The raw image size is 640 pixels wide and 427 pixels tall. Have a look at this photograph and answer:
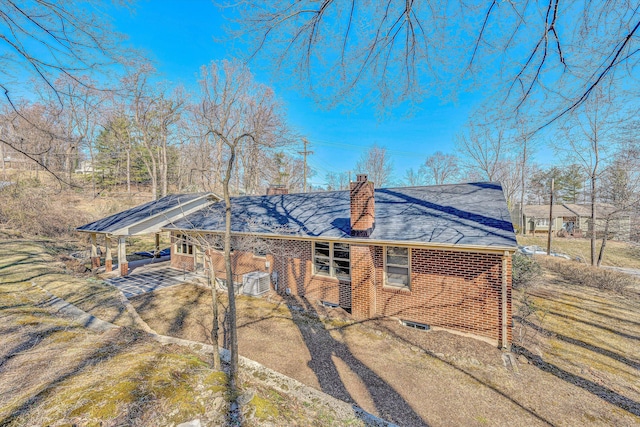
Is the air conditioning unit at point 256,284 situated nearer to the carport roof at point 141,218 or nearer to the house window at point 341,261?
the house window at point 341,261

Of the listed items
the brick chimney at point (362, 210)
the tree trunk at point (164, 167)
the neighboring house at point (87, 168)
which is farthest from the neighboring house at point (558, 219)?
the neighboring house at point (87, 168)

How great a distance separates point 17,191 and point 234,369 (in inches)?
1066

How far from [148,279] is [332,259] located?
8958mm

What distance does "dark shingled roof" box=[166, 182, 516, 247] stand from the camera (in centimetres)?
722

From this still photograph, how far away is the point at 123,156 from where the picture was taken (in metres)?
32.3

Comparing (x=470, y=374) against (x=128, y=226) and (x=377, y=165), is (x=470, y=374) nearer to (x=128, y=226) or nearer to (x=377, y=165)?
(x=128, y=226)

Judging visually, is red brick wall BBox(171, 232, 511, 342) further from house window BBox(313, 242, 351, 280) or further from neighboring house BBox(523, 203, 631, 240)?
neighboring house BBox(523, 203, 631, 240)

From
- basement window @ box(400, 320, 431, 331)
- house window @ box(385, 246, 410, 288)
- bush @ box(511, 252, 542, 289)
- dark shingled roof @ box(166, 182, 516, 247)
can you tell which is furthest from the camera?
bush @ box(511, 252, 542, 289)

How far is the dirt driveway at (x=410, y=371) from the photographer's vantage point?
4730 millimetres

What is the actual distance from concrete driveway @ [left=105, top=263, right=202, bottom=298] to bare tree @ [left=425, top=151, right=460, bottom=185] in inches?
1371

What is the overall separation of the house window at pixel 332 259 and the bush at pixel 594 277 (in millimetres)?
13850

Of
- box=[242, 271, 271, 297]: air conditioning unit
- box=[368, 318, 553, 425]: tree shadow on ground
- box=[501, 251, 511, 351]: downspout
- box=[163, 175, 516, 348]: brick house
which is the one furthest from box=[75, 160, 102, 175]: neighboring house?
box=[501, 251, 511, 351]: downspout

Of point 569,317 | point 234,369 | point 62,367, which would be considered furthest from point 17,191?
point 569,317

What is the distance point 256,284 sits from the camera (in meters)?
10.1
